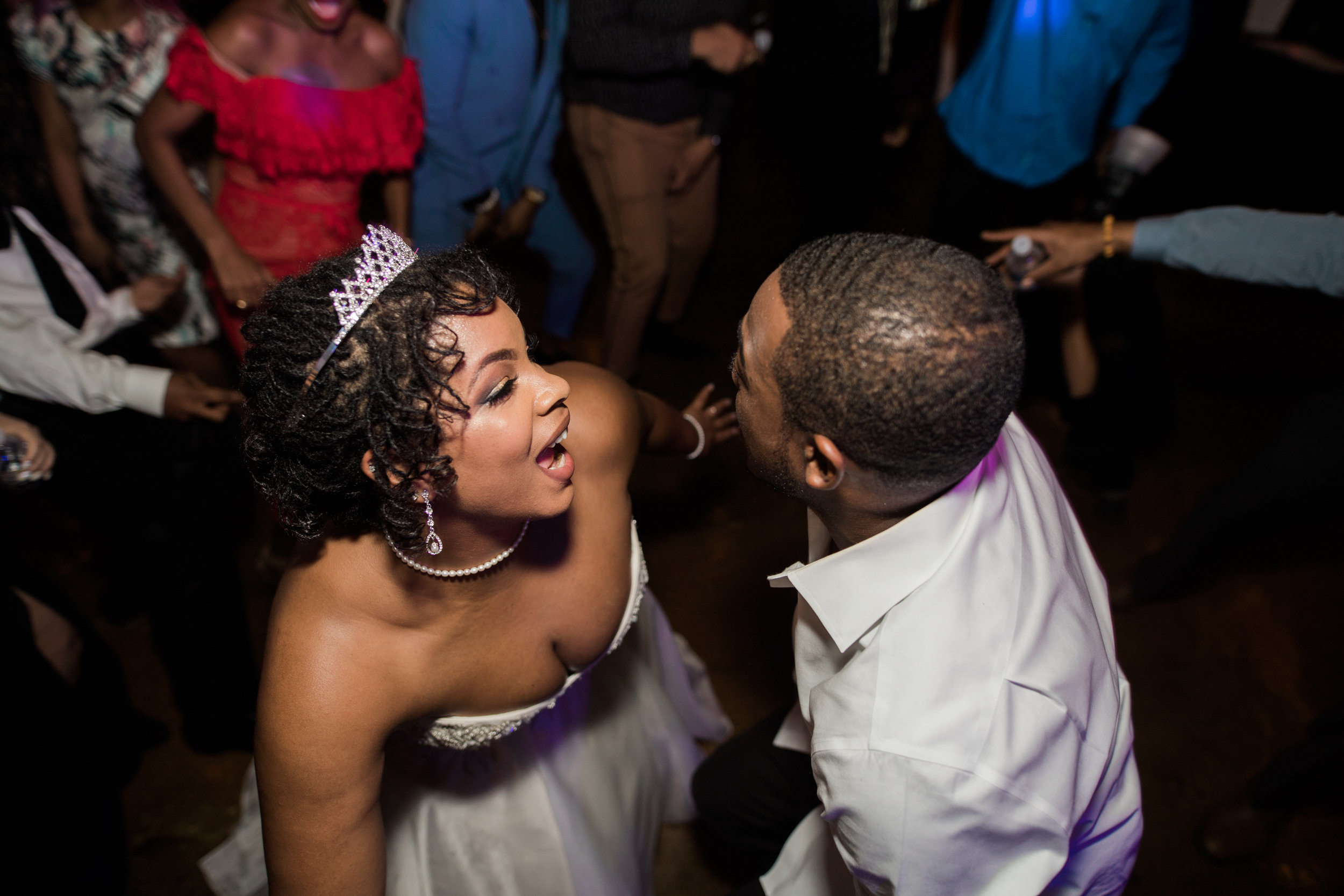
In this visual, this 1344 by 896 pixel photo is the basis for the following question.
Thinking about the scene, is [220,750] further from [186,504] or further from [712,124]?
[712,124]

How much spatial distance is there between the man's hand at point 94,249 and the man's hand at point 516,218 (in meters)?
1.40

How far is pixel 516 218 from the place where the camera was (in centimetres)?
305

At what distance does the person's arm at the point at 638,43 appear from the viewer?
2.65 meters

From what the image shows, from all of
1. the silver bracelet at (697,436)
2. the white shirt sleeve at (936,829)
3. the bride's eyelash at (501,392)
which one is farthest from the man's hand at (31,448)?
the white shirt sleeve at (936,829)

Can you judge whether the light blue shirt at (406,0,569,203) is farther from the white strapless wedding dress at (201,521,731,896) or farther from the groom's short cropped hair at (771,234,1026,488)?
the groom's short cropped hair at (771,234,1026,488)

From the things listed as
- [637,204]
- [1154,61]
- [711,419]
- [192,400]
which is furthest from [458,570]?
[1154,61]

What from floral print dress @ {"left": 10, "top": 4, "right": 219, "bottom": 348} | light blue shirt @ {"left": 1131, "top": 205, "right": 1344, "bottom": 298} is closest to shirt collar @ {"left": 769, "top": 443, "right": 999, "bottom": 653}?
light blue shirt @ {"left": 1131, "top": 205, "right": 1344, "bottom": 298}

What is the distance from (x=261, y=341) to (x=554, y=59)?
7.46 feet

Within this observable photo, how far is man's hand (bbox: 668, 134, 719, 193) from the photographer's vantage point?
119 inches

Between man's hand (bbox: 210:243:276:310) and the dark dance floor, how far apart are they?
115cm

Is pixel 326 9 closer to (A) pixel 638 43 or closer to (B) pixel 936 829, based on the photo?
(A) pixel 638 43

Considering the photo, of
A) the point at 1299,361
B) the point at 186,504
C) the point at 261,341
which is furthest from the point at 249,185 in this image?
the point at 1299,361

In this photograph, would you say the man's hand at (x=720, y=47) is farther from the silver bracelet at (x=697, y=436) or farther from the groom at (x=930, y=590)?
the groom at (x=930, y=590)

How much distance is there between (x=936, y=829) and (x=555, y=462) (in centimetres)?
82
